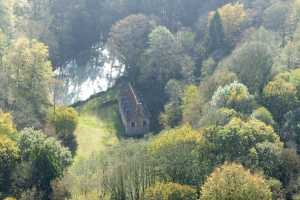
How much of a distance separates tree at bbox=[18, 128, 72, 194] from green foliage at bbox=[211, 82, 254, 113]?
70.2 feet

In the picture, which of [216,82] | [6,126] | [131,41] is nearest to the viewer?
[6,126]

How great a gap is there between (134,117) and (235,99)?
22539mm

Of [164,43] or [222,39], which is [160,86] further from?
[222,39]

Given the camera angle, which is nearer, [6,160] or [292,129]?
[6,160]

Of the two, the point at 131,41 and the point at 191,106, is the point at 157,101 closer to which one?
the point at 131,41

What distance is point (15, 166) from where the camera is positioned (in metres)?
66.9

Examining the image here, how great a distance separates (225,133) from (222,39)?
43510 millimetres

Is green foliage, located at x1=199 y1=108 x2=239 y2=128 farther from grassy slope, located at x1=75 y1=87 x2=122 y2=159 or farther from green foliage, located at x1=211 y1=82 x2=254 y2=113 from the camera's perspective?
grassy slope, located at x1=75 y1=87 x2=122 y2=159

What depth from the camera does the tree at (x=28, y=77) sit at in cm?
8392


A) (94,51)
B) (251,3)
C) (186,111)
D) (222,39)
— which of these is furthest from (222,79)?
(94,51)

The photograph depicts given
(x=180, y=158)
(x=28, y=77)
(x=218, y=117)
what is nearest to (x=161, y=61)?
(x=28, y=77)

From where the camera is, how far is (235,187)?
5009 centimetres

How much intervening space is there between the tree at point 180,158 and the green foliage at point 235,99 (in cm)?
1280

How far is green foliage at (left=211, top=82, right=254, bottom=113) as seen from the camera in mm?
71562
